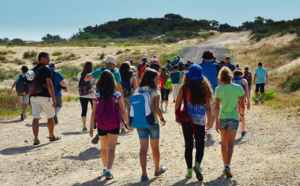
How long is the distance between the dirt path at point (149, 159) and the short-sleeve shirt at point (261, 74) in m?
4.15

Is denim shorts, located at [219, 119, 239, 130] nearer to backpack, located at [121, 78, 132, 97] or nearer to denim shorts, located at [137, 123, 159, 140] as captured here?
denim shorts, located at [137, 123, 159, 140]

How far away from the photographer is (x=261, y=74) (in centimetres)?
1620

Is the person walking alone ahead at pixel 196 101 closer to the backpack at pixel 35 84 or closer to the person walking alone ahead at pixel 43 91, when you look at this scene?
the person walking alone ahead at pixel 43 91

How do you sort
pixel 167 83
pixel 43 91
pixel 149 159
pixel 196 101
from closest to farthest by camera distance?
pixel 196 101
pixel 149 159
pixel 43 91
pixel 167 83

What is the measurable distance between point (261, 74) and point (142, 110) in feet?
36.1

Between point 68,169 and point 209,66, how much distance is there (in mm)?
3854

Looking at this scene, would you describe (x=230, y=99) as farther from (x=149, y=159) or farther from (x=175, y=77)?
→ (x=175, y=77)

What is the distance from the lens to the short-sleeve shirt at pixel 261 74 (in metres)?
16.2

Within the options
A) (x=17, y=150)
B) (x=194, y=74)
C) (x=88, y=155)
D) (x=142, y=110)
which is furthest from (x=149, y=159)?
(x=17, y=150)

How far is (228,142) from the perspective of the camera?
6.67 metres

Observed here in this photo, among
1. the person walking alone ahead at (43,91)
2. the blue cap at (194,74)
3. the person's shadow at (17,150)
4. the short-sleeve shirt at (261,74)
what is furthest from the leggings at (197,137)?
the short-sleeve shirt at (261,74)

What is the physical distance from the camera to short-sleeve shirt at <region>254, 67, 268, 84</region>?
16.2m

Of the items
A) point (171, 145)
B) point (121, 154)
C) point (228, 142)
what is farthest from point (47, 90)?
point (228, 142)

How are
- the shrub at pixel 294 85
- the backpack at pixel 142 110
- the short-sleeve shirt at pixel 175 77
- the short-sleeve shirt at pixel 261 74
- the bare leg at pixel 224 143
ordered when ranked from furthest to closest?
the shrub at pixel 294 85, the short-sleeve shirt at pixel 261 74, the short-sleeve shirt at pixel 175 77, the bare leg at pixel 224 143, the backpack at pixel 142 110
